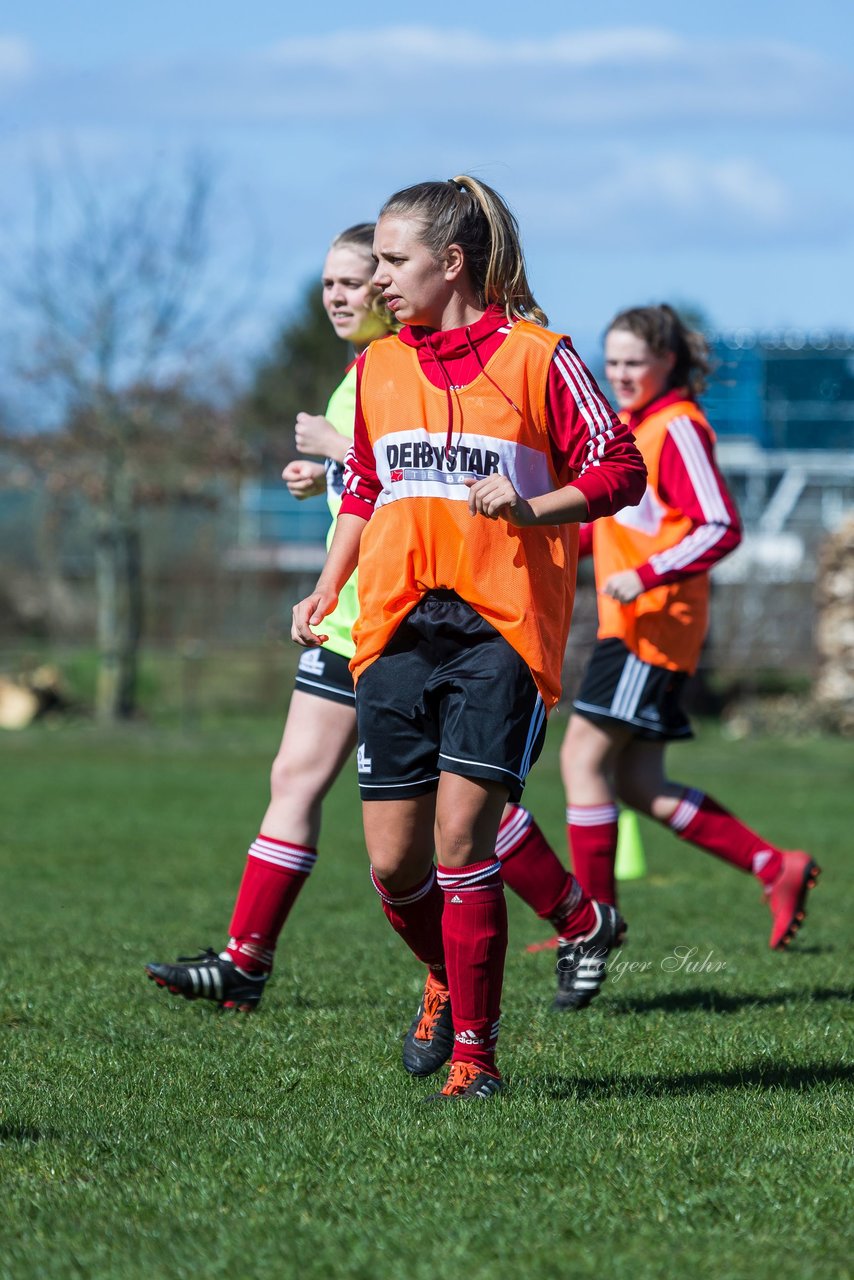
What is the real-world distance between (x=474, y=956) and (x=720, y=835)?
8.71 feet

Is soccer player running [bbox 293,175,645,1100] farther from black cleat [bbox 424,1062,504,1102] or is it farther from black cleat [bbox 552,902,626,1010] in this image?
black cleat [bbox 552,902,626,1010]

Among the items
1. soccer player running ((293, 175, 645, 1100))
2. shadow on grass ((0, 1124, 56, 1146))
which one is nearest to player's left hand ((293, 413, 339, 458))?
soccer player running ((293, 175, 645, 1100))

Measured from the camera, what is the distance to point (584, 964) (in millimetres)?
4957

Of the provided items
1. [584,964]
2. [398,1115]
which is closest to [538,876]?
[584,964]

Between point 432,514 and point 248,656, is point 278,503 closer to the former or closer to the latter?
point 248,656

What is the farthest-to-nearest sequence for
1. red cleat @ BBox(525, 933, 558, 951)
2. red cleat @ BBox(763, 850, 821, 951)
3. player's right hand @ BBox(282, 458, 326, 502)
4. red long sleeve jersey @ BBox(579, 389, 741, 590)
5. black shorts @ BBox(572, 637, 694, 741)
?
red cleat @ BBox(525, 933, 558, 951), red cleat @ BBox(763, 850, 821, 951), black shorts @ BBox(572, 637, 694, 741), red long sleeve jersey @ BBox(579, 389, 741, 590), player's right hand @ BBox(282, 458, 326, 502)

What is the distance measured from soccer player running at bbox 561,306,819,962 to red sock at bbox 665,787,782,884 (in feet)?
0.37

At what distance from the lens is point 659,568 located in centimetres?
557

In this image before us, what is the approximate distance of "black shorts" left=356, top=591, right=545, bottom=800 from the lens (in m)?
3.70

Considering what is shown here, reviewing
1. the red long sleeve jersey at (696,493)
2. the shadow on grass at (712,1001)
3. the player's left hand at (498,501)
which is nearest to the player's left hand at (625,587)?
the red long sleeve jersey at (696,493)

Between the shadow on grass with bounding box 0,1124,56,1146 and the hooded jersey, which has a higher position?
the hooded jersey

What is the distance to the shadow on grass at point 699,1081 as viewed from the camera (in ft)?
12.8

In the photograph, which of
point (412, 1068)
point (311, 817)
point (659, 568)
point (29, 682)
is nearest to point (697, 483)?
point (659, 568)

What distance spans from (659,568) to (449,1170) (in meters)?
2.81
